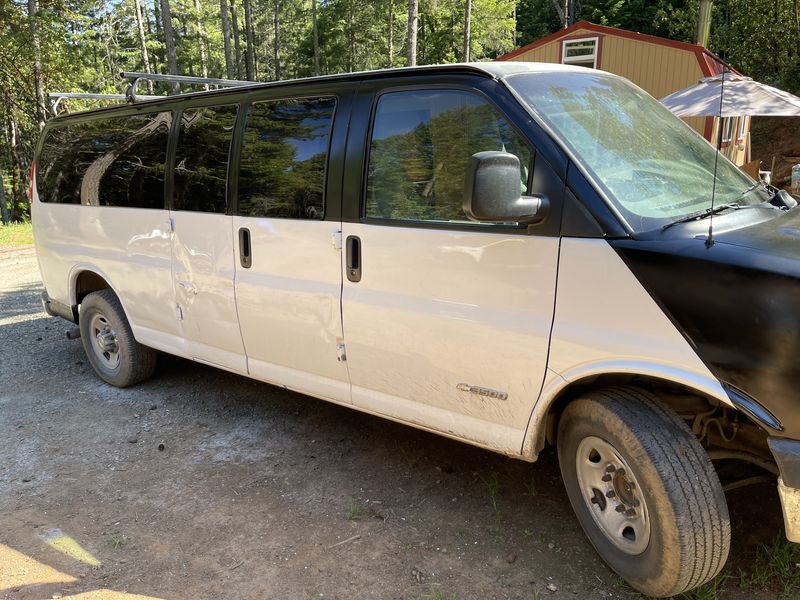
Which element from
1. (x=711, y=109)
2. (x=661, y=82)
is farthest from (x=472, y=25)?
(x=711, y=109)

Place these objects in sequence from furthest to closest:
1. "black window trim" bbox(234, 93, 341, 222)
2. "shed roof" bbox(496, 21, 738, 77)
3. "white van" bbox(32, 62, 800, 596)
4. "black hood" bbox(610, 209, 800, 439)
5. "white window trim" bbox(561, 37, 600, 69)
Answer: "white window trim" bbox(561, 37, 600, 69)
"shed roof" bbox(496, 21, 738, 77)
"black window trim" bbox(234, 93, 341, 222)
"white van" bbox(32, 62, 800, 596)
"black hood" bbox(610, 209, 800, 439)

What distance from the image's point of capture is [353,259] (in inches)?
138

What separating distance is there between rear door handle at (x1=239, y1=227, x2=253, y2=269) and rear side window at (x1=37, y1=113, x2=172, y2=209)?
962mm

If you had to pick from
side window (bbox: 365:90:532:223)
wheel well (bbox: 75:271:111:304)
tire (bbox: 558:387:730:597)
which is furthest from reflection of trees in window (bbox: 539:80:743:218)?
wheel well (bbox: 75:271:111:304)

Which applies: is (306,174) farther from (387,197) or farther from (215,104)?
(215,104)

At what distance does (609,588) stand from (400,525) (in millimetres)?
1078

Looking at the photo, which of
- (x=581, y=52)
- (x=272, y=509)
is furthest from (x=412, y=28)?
(x=272, y=509)

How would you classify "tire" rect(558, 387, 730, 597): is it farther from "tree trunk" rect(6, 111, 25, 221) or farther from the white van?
"tree trunk" rect(6, 111, 25, 221)

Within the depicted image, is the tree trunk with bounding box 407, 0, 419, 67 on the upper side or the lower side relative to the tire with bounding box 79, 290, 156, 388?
upper

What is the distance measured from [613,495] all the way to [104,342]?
14.4 feet

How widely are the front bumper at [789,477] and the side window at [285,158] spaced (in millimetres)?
2435

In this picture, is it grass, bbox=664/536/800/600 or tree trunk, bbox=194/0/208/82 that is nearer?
grass, bbox=664/536/800/600

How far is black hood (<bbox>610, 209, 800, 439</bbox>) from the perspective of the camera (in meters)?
2.20

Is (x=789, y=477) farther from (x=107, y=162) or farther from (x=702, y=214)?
(x=107, y=162)
